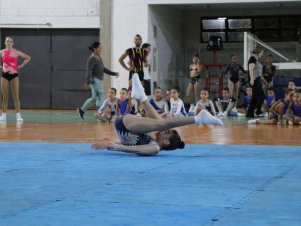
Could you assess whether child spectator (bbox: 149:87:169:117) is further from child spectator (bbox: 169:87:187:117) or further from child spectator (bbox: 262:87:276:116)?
child spectator (bbox: 262:87:276:116)

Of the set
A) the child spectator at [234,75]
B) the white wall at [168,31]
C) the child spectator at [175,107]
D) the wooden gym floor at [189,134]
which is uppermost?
the white wall at [168,31]

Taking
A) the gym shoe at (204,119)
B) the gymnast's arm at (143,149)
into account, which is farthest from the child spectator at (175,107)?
the gym shoe at (204,119)

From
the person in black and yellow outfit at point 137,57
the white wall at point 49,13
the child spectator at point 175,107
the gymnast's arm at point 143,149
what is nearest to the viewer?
the gymnast's arm at point 143,149

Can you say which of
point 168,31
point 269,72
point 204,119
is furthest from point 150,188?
point 168,31

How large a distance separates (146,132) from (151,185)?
2.43 m

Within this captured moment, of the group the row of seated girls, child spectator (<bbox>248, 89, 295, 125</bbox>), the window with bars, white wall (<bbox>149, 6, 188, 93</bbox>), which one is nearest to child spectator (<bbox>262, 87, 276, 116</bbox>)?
the row of seated girls

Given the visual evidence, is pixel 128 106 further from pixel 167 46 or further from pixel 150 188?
pixel 150 188

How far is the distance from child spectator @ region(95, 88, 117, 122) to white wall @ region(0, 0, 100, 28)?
849 cm

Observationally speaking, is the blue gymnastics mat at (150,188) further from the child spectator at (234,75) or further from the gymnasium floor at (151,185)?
the child spectator at (234,75)

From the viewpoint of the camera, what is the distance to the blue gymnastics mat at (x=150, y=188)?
4.66 metres

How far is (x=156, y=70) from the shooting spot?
24844 mm

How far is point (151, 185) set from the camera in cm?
610

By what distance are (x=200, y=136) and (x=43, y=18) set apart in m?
14.4

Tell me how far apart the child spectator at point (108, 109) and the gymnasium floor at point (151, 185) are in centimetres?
574
